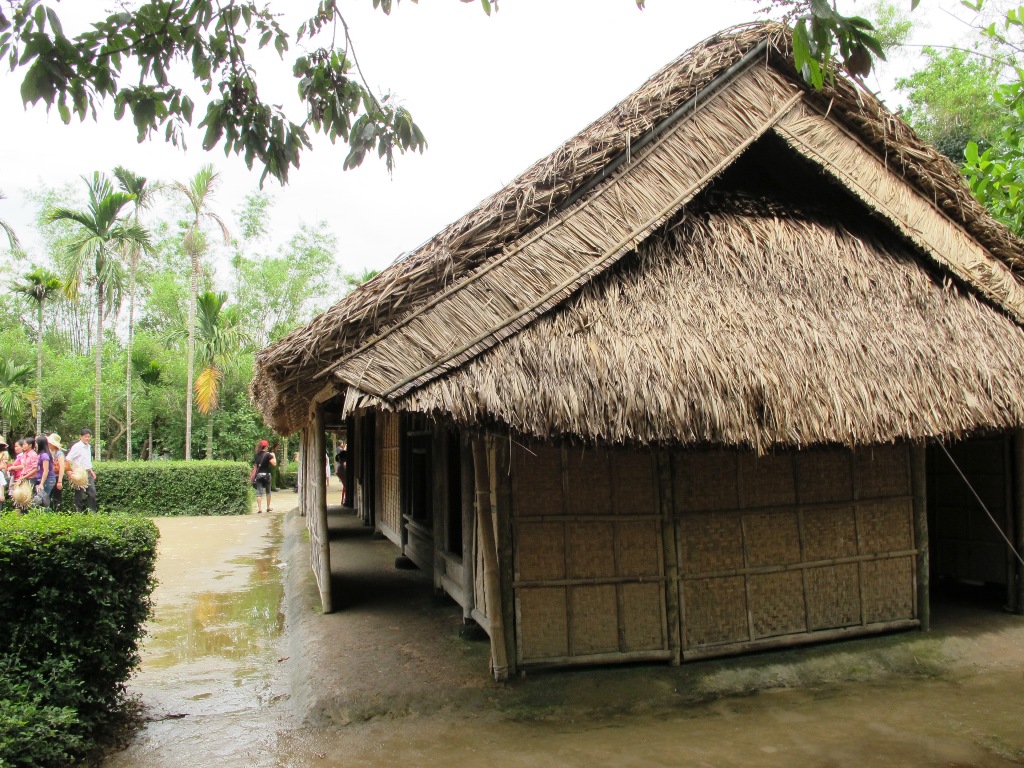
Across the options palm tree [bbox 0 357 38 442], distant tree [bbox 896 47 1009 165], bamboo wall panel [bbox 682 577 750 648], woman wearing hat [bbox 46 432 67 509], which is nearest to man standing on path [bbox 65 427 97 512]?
woman wearing hat [bbox 46 432 67 509]

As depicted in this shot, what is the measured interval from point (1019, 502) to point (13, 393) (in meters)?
27.9

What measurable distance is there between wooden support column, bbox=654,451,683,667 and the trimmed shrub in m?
13.8

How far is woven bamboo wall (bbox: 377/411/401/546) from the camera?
9.10 metres

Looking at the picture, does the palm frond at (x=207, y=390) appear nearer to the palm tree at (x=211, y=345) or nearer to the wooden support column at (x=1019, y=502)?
the palm tree at (x=211, y=345)

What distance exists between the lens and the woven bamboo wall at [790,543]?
505cm

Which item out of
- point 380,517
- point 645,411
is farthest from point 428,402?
point 380,517

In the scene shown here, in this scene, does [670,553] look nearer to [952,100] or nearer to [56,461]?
[56,461]

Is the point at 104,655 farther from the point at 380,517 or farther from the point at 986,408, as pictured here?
the point at 380,517

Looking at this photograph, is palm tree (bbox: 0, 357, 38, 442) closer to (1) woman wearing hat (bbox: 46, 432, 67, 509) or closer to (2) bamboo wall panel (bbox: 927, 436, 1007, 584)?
(1) woman wearing hat (bbox: 46, 432, 67, 509)

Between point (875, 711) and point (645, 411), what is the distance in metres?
2.47

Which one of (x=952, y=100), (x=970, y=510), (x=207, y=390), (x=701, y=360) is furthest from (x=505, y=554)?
(x=952, y=100)

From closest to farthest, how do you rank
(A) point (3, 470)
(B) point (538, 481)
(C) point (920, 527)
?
(B) point (538, 481) → (C) point (920, 527) → (A) point (3, 470)

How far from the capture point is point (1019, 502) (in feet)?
20.6

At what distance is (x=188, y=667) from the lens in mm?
5488
